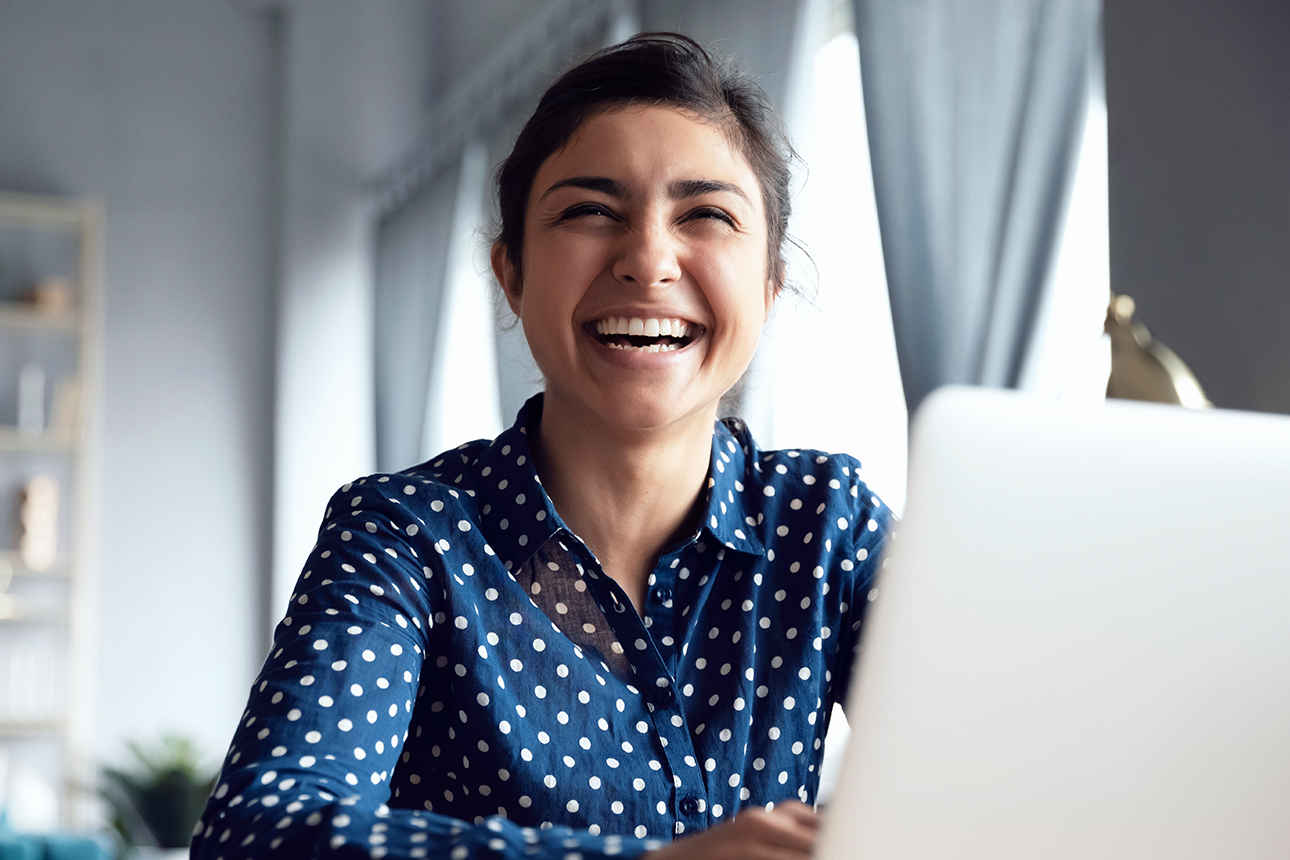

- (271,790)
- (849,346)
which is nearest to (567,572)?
(271,790)

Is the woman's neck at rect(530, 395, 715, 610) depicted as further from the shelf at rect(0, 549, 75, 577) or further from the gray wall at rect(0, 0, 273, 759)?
the gray wall at rect(0, 0, 273, 759)

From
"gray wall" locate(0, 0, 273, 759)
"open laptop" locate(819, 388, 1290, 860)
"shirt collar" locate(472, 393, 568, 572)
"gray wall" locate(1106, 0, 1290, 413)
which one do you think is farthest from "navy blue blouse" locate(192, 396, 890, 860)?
"gray wall" locate(0, 0, 273, 759)

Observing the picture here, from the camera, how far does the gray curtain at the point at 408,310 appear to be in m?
4.68

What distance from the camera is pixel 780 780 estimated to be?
0.99m

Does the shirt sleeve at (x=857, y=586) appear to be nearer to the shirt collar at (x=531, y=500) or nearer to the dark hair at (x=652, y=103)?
the shirt collar at (x=531, y=500)

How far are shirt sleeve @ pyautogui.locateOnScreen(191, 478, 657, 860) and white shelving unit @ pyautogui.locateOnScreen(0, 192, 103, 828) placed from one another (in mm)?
4408

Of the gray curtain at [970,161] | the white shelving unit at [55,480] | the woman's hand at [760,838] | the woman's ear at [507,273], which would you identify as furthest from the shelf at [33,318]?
the woman's hand at [760,838]

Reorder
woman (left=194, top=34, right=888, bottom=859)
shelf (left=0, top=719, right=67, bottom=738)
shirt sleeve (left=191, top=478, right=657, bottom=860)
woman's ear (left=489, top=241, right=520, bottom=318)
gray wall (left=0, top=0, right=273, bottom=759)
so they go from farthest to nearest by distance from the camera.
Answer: gray wall (left=0, top=0, right=273, bottom=759), shelf (left=0, top=719, right=67, bottom=738), woman's ear (left=489, top=241, right=520, bottom=318), woman (left=194, top=34, right=888, bottom=859), shirt sleeve (left=191, top=478, right=657, bottom=860)

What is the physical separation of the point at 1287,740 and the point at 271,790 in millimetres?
484

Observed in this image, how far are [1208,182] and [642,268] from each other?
1149 millimetres

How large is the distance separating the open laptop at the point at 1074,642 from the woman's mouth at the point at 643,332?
66cm

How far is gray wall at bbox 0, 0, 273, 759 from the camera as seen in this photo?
5.16 metres

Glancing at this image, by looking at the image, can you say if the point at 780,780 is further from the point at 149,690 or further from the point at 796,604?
the point at 149,690

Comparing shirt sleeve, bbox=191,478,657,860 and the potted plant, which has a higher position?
shirt sleeve, bbox=191,478,657,860
